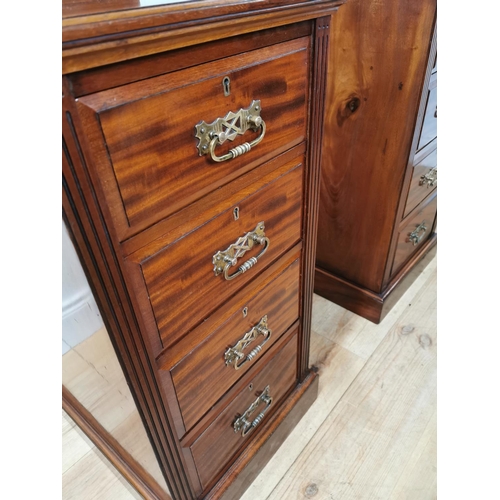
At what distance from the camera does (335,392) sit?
116cm

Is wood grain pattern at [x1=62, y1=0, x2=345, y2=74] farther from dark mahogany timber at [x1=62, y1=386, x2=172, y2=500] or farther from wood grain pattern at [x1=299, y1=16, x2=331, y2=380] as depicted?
dark mahogany timber at [x1=62, y1=386, x2=172, y2=500]

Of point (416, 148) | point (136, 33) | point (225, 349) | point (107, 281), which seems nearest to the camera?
point (136, 33)

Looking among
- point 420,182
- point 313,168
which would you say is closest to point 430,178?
point 420,182

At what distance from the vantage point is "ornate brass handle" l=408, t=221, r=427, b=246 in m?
1.33

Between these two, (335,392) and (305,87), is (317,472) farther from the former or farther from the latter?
(305,87)

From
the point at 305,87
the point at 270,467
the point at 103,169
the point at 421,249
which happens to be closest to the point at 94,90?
the point at 103,169

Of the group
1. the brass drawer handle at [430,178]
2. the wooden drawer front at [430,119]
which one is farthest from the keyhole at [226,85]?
the brass drawer handle at [430,178]

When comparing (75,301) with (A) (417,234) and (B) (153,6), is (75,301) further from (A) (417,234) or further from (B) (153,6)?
(A) (417,234)

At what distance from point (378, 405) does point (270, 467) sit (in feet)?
1.14

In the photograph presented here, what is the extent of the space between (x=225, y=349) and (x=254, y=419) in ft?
0.96

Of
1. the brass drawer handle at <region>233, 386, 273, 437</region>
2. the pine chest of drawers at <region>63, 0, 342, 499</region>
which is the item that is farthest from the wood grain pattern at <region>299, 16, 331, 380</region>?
the brass drawer handle at <region>233, 386, 273, 437</region>

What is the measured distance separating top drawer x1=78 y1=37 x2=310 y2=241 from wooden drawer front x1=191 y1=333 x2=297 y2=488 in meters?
0.46

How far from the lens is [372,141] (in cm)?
107

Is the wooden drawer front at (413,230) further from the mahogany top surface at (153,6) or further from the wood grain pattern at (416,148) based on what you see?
the mahogany top surface at (153,6)
